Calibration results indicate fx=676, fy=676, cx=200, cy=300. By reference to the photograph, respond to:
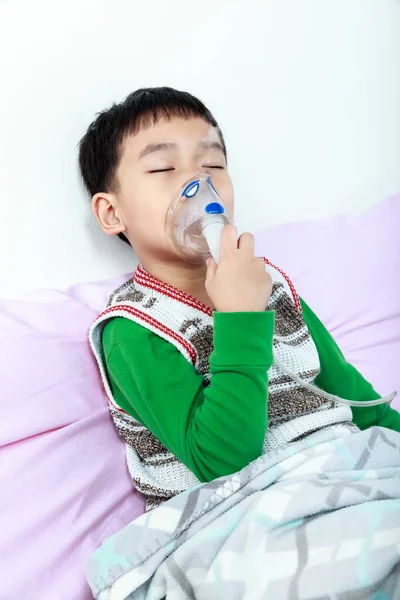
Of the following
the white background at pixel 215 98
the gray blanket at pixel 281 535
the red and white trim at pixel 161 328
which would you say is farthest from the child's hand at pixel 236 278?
the white background at pixel 215 98

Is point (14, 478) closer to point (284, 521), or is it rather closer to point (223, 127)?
point (284, 521)

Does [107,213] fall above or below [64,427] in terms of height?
above

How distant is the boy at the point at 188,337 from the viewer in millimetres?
950

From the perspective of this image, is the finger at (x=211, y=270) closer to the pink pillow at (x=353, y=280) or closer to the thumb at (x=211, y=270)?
the thumb at (x=211, y=270)

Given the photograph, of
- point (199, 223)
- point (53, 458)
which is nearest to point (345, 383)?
point (199, 223)

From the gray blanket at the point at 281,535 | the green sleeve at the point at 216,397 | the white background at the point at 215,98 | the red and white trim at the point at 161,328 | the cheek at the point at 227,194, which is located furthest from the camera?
the white background at the point at 215,98

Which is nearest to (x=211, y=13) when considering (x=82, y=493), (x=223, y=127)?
(x=223, y=127)

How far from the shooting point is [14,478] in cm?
102

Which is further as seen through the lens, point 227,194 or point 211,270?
point 227,194

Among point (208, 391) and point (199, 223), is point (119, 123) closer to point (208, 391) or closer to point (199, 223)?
point (199, 223)

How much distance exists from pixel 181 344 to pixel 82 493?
28 cm

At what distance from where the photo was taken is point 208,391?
3.14 feet

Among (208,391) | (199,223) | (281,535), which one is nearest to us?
(281,535)

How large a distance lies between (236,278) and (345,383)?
37cm
